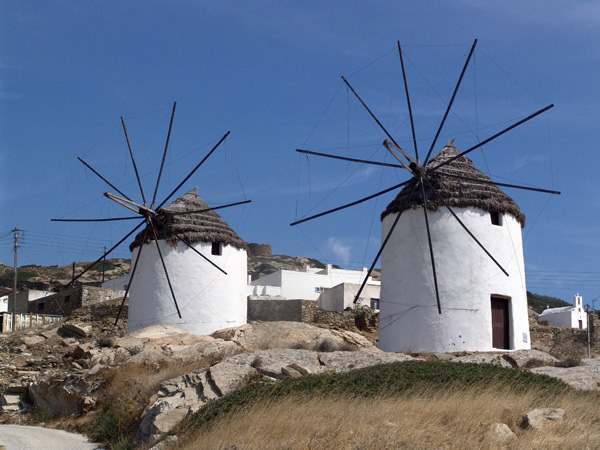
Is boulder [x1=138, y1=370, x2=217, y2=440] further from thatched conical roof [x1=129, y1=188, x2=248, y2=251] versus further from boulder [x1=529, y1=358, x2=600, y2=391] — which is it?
thatched conical roof [x1=129, y1=188, x2=248, y2=251]

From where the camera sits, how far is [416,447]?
32.3 feet

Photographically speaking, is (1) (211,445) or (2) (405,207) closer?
(1) (211,445)

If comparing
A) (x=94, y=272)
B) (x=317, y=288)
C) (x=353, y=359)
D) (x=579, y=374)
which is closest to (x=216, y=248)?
(x=353, y=359)

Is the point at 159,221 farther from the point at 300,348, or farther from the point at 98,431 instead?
the point at 98,431

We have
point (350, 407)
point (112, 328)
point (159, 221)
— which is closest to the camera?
point (350, 407)

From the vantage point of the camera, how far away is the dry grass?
10.0 m

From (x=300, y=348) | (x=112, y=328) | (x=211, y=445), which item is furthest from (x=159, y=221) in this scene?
(x=211, y=445)

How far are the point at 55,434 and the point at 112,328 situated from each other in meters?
12.5

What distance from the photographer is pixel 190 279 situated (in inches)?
942

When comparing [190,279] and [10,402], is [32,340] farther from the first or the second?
[10,402]

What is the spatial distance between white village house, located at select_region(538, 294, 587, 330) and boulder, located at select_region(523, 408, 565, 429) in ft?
93.9

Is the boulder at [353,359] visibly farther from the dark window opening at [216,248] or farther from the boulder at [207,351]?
the dark window opening at [216,248]

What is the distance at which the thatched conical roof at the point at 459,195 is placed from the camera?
19422 millimetres

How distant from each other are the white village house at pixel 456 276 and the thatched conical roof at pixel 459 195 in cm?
3
